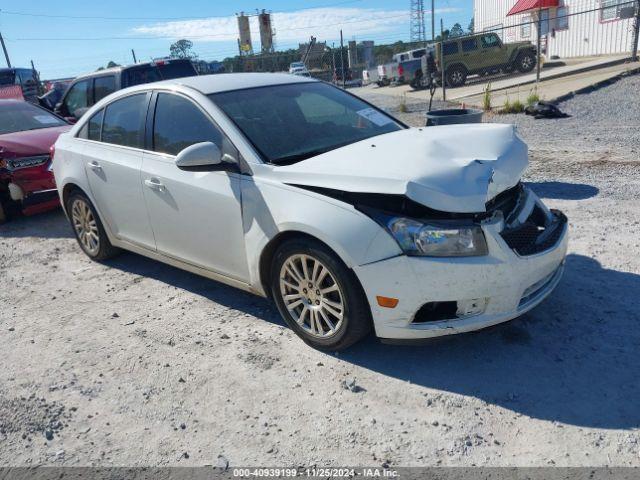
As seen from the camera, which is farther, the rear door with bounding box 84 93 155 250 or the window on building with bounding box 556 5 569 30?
the window on building with bounding box 556 5 569 30

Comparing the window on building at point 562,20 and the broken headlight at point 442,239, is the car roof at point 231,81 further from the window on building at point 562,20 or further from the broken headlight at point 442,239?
the window on building at point 562,20

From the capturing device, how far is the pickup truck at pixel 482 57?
71.4 feet

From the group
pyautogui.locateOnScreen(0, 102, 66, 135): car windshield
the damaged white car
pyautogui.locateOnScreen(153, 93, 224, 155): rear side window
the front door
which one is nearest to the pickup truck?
pyautogui.locateOnScreen(0, 102, 66, 135): car windshield

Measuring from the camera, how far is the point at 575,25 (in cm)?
2477

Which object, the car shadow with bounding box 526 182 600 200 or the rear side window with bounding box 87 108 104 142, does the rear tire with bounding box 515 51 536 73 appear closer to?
the car shadow with bounding box 526 182 600 200

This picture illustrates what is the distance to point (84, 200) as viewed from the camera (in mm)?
5203

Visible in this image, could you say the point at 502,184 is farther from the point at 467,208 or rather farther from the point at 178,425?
the point at 178,425

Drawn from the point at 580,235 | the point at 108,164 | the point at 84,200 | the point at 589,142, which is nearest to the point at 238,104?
Result: the point at 108,164

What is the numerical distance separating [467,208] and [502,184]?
0.37m

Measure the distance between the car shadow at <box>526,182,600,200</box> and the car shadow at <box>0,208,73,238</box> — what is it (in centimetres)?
560

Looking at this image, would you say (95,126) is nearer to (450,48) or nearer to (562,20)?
(450,48)

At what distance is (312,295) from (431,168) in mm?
1041

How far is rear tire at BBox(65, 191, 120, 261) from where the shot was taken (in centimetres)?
517

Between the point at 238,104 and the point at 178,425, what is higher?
the point at 238,104
